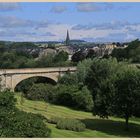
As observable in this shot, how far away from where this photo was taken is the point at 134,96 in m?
36.2

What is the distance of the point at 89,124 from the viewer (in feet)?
129

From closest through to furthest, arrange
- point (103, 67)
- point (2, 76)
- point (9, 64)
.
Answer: point (103, 67) → point (2, 76) → point (9, 64)

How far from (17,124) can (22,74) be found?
1601 inches

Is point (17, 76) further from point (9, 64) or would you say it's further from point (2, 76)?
point (9, 64)

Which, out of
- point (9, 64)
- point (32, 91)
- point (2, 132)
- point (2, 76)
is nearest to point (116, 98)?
point (2, 132)

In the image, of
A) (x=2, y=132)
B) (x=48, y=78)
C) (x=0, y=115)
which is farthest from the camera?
(x=48, y=78)

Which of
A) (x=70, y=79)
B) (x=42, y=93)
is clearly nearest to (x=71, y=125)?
(x=42, y=93)

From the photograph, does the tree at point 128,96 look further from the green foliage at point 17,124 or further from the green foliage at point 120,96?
the green foliage at point 17,124

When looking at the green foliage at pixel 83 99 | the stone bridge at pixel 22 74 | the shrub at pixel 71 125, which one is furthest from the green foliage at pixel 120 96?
the stone bridge at pixel 22 74

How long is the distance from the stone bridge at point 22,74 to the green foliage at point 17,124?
108 ft

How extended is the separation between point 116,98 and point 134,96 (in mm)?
→ 1683

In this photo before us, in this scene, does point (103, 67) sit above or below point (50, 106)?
above

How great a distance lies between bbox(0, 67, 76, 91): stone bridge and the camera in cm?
6550

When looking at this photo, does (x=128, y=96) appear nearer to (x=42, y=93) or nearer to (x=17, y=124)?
(x=17, y=124)
